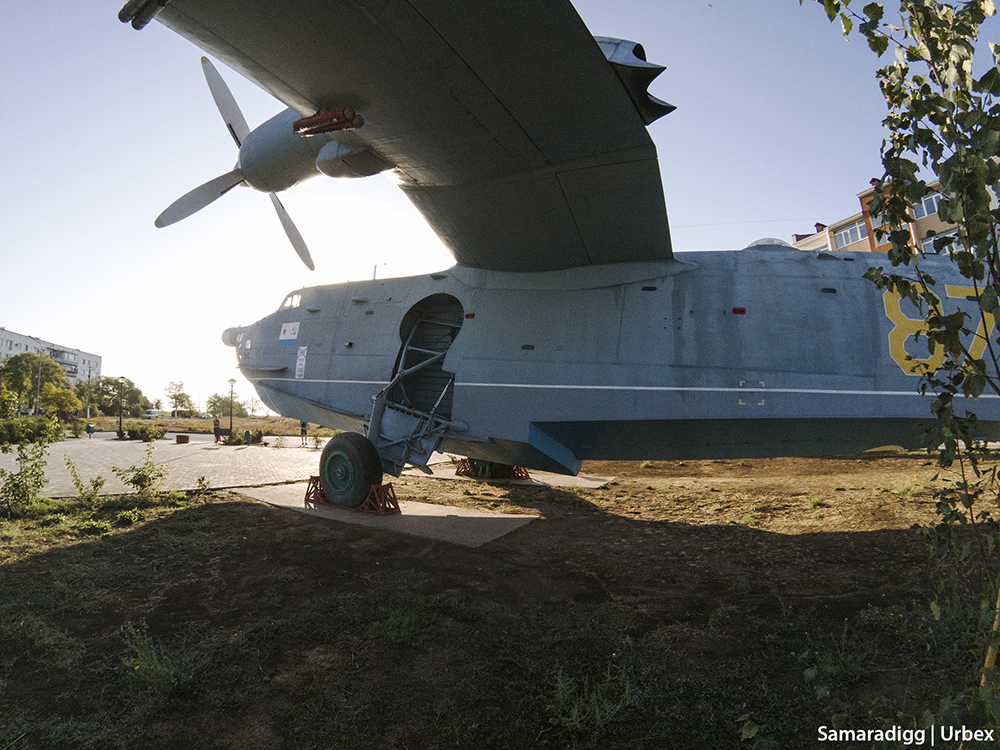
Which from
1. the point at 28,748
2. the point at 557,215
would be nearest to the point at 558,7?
the point at 557,215

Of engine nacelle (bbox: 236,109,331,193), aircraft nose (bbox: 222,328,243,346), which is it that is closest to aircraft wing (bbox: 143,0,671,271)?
engine nacelle (bbox: 236,109,331,193)

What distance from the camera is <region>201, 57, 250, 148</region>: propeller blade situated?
11.5m

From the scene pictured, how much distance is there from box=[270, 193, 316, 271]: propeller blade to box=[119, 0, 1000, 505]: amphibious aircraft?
4.01 ft

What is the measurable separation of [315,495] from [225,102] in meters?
9.16

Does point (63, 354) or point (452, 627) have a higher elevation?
point (63, 354)

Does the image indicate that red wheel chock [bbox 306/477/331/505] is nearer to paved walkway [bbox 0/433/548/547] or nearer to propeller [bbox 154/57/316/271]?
paved walkway [bbox 0/433/548/547]

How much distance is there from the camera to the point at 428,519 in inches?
404

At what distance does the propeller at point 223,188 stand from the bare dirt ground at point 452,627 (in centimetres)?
614

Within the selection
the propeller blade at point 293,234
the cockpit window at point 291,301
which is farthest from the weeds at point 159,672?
the cockpit window at point 291,301

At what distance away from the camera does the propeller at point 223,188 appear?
10.5 m

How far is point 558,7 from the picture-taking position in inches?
182

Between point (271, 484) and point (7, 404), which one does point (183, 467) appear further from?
point (7, 404)

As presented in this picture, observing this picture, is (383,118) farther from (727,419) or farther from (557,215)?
(727,419)

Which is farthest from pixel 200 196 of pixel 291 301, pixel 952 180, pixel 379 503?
pixel 952 180
